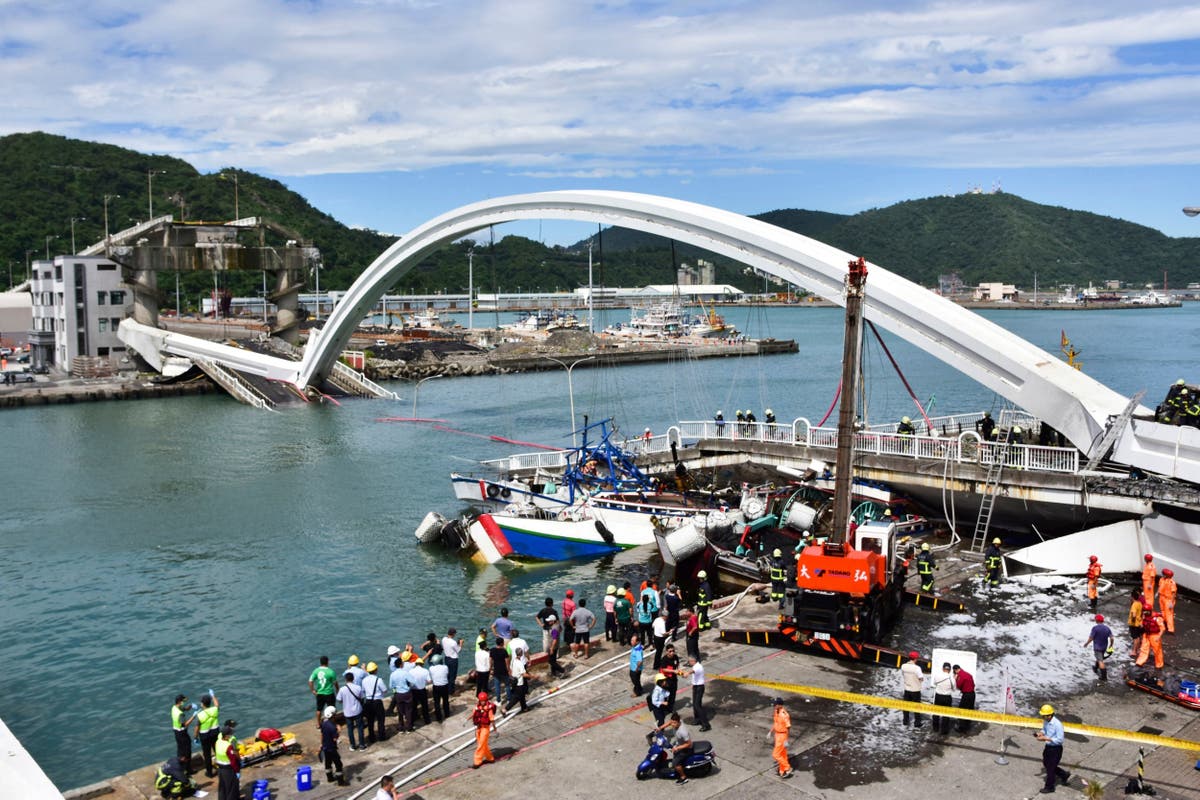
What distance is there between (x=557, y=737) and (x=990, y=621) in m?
8.50

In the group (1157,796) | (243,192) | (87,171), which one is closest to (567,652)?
Result: (1157,796)

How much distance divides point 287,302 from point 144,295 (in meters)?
9.84

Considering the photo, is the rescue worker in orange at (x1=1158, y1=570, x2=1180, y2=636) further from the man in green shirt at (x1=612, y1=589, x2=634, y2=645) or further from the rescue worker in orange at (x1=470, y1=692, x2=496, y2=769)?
the rescue worker in orange at (x1=470, y1=692, x2=496, y2=769)

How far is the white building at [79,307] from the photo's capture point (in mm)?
71000

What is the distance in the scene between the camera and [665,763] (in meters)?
11.6

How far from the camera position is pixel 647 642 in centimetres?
1616

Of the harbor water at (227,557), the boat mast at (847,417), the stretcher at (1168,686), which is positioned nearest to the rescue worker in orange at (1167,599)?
the stretcher at (1168,686)

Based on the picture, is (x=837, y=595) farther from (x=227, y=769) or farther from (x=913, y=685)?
(x=227, y=769)

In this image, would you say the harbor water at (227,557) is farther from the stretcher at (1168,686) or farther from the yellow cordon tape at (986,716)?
the stretcher at (1168,686)

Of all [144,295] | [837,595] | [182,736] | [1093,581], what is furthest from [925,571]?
[144,295]

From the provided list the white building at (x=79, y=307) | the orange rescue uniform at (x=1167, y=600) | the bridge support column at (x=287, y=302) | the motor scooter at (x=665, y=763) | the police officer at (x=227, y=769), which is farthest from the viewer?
the bridge support column at (x=287, y=302)

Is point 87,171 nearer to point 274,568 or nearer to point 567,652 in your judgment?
point 274,568

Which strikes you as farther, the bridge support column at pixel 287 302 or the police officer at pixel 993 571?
the bridge support column at pixel 287 302

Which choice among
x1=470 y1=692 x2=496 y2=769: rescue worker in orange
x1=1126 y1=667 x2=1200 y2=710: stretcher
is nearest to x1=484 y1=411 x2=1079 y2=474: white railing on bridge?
x1=1126 y1=667 x2=1200 y2=710: stretcher
